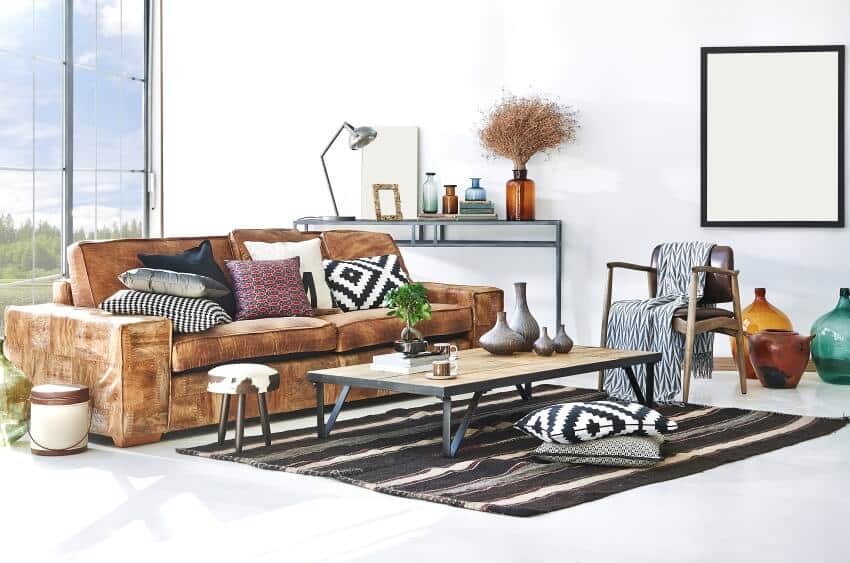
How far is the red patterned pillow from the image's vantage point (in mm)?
5359

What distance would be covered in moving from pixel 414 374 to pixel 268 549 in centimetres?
146

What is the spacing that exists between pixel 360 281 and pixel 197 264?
98 cm

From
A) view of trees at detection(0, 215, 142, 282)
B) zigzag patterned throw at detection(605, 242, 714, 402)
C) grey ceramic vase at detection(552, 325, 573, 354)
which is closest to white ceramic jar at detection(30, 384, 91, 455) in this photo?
view of trees at detection(0, 215, 142, 282)

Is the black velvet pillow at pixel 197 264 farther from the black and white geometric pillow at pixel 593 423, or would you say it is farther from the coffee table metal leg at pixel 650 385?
the coffee table metal leg at pixel 650 385

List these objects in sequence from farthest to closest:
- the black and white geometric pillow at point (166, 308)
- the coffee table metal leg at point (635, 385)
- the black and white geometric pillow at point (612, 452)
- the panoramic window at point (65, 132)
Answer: the panoramic window at point (65, 132) < the coffee table metal leg at point (635, 385) < the black and white geometric pillow at point (166, 308) < the black and white geometric pillow at point (612, 452)

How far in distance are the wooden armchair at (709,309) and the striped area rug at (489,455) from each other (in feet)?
1.32

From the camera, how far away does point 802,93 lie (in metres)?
6.73

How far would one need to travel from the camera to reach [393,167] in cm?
725

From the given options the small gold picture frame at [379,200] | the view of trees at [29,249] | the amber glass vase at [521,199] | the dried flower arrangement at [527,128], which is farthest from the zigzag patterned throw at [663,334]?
the view of trees at [29,249]

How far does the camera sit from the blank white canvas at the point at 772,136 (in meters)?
6.71

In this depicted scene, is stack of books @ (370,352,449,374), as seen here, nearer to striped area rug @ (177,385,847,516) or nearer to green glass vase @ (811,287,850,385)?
striped area rug @ (177,385,847,516)

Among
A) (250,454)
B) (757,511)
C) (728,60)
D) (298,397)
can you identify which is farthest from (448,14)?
(757,511)

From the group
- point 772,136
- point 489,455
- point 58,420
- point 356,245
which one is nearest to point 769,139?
point 772,136

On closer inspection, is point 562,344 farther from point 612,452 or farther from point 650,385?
point 612,452
